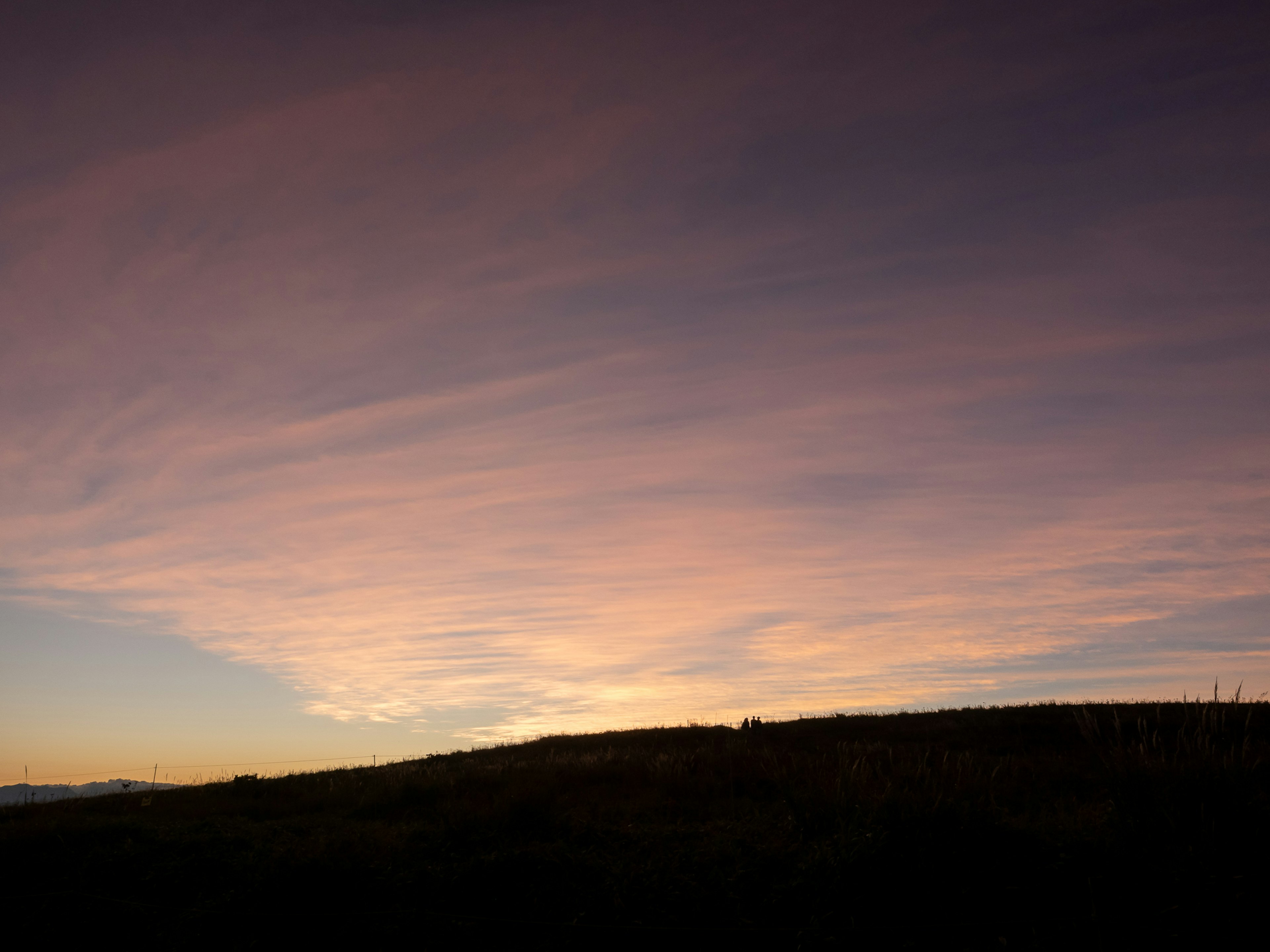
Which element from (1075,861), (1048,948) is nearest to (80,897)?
(1048,948)

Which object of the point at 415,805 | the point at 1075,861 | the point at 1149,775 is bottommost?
the point at 415,805

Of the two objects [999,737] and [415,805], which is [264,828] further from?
[999,737]

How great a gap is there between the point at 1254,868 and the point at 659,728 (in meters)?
27.8

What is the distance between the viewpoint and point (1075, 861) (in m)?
7.55

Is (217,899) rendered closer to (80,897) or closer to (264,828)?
(80,897)

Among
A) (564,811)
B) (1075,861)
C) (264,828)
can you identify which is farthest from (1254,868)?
(264,828)

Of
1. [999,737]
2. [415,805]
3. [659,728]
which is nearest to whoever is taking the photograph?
[415,805]

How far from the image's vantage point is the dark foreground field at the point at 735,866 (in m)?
6.86

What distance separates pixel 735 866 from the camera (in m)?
8.62

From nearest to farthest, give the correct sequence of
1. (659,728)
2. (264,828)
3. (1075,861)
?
(1075,861)
(264,828)
(659,728)

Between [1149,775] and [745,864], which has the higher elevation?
[1149,775]

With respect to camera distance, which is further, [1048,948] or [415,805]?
[415,805]

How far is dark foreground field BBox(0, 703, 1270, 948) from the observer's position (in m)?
6.86

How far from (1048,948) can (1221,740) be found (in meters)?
3.74
